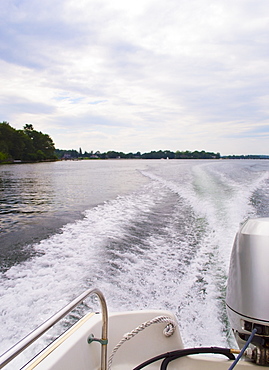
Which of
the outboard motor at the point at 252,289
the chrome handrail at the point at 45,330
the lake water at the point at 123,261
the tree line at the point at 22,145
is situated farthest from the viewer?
the tree line at the point at 22,145

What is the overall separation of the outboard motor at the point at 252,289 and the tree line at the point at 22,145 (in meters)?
41.9

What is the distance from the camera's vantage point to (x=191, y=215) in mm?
5316

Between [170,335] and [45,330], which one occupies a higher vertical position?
[45,330]

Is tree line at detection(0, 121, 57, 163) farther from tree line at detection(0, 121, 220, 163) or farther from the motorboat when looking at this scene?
the motorboat

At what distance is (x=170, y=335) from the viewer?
1164 mm

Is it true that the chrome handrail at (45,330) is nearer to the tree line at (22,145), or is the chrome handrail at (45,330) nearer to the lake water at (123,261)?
the lake water at (123,261)

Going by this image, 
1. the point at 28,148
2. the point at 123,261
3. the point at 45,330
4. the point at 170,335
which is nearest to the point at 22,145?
the point at 28,148

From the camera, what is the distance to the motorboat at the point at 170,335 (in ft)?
3.23

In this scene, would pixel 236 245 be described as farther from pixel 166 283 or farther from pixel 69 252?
pixel 69 252

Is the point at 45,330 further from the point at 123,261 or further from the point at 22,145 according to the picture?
the point at 22,145

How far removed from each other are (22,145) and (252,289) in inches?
1992

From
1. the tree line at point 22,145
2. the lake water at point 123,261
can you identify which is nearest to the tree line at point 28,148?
the tree line at point 22,145

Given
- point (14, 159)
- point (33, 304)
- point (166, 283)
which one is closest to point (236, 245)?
point (166, 283)

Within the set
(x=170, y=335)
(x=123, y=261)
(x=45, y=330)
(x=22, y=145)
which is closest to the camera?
(x=45, y=330)
